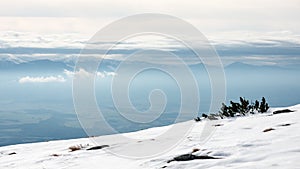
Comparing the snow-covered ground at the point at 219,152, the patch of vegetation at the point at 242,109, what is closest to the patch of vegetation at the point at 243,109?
the patch of vegetation at the point at 242,109

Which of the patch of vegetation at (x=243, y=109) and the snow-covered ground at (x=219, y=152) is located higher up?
the patch of vegetation at (x=243, y=109)

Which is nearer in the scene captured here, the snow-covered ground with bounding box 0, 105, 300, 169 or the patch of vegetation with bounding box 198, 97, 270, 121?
the snow-covered ground with bounding box 0, 105, 300, 169

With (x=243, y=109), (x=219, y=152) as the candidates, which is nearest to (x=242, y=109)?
(x=243, y=109)

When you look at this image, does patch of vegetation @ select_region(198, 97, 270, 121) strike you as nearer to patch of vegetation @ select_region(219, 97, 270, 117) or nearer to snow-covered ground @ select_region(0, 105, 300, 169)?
patch of vegetation @ select_region(219, 97, 270, 117)

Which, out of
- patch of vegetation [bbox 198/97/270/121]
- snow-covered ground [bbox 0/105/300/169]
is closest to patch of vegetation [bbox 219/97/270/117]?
patch of vegetation [bbox 198/97/270/121]

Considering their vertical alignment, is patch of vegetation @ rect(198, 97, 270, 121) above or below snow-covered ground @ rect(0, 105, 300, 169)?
above

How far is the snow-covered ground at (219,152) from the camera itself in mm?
10000

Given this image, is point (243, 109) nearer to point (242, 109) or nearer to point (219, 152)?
point (242, 109)

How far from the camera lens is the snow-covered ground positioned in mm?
10000

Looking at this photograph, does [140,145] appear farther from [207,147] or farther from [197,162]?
[197,162]

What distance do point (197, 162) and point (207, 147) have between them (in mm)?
1636

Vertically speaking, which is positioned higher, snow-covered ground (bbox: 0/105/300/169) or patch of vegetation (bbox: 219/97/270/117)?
patch of vegetation (bbox: 219/97/270/117)

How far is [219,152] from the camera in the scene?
37.0 ft

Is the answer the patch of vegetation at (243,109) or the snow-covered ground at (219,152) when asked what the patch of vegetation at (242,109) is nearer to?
the patch of vegetation at (243,109)
